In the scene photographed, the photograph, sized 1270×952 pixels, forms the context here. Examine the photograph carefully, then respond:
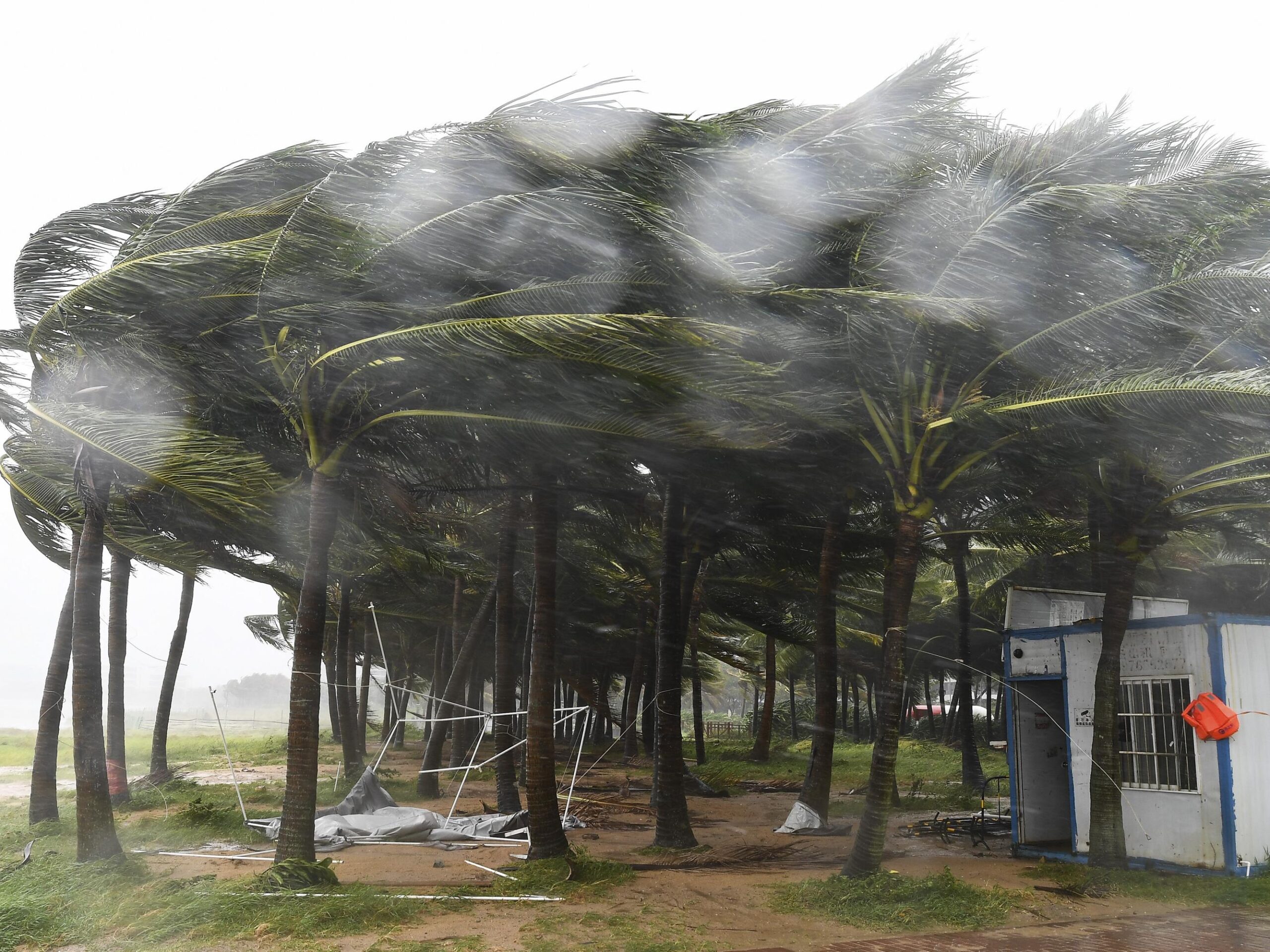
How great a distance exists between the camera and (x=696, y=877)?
10492 millimetres

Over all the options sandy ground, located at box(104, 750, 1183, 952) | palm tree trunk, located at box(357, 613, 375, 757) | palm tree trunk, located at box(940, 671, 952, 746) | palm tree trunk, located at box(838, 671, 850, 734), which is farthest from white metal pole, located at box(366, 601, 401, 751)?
palm tree trunk, located at box(940, 671, 952, 746)

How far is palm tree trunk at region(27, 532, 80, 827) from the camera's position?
13617 millimetres

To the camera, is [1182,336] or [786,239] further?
[786,239]

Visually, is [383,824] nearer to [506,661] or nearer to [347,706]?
[506,661]

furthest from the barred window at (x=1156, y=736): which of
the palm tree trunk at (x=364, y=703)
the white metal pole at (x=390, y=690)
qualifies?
the palm tree trunk at (x=364, y=703)

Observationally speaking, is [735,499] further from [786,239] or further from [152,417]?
[152,417]

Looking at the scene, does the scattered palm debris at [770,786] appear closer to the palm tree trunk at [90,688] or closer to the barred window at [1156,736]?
the barred window at [1156,736]

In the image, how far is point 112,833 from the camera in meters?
9.99

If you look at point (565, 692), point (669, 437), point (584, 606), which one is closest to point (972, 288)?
point (669, 437)

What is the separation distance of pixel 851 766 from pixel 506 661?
18272 mm

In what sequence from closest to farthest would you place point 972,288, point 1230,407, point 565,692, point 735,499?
point 1230,407
point 972,288
point 735,499
point 565,692

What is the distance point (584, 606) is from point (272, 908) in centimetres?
2005

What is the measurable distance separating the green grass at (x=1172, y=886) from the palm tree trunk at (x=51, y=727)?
506 inches

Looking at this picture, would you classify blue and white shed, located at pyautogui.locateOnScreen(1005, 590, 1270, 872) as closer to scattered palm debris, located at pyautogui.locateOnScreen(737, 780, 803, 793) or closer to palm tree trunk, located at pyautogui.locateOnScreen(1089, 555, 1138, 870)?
palm tree trunk, located at pyautogui.locateOnScreen(1089, 555, 1138, 870)
